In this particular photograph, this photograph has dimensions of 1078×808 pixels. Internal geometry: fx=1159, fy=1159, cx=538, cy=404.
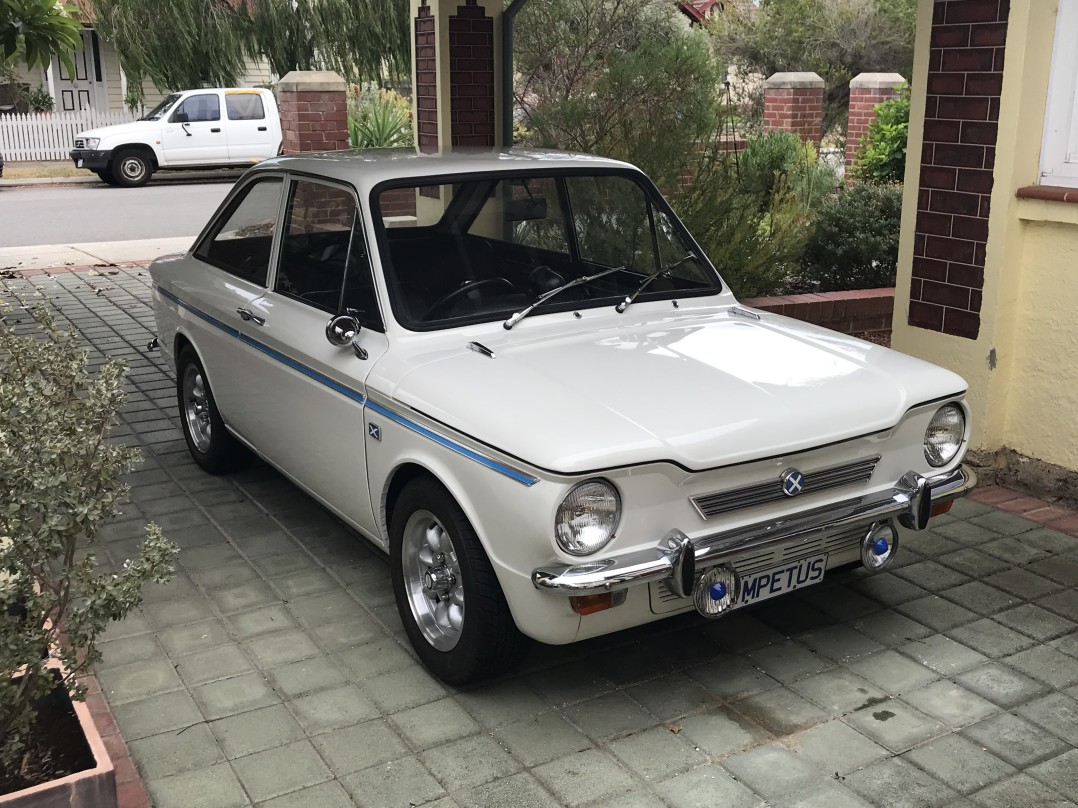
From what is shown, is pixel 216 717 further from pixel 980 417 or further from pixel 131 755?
pixel 980 417

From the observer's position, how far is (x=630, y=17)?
71.2 ft

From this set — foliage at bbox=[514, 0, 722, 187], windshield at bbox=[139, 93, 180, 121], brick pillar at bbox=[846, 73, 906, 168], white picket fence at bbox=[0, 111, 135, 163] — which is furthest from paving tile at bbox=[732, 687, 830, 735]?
white picket fence at bbox=[0, 111, 135, 163]

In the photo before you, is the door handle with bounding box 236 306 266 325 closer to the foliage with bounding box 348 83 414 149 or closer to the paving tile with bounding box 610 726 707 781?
the paving tile with bounding box 610 726 707 781

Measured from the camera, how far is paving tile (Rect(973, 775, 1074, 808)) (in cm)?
345

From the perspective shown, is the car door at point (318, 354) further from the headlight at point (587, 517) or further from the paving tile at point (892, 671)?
the paving tile at point (892, 671)

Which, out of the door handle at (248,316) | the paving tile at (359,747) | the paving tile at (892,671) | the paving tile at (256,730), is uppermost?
the door handle at (248,316)

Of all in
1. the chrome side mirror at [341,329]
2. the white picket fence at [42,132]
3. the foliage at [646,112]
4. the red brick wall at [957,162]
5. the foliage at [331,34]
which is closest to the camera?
the chrome side mirror at [341,329]

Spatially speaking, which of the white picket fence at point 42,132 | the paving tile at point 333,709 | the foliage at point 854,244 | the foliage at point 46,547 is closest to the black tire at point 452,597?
the paving tile at point 333,709

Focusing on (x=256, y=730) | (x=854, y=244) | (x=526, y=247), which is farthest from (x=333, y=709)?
(x=854, y=244)

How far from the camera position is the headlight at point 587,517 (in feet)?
11.6

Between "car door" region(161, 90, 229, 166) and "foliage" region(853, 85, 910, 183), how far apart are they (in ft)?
45.3

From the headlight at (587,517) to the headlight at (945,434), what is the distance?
1.43m

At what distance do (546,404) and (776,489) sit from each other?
0.83m

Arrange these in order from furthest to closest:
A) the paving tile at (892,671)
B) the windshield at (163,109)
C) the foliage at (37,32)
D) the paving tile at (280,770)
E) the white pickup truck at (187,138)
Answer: the windshield at (163,109), the white pickup truck at (187,138), the foliage at (37,32), the paving tile at (892,671), the paving tile at (280,770)
